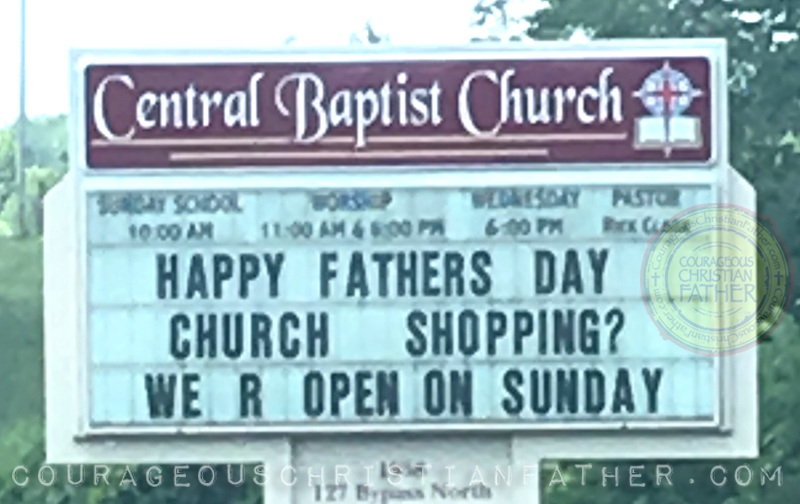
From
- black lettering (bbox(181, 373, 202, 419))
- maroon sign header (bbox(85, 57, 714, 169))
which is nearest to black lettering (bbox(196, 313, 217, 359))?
black lettering (bbox(181, 373, 202, 419))

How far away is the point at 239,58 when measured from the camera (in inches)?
449

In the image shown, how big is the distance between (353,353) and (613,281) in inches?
75.0

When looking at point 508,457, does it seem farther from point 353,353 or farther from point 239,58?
point 239,58

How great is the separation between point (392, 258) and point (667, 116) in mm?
2201

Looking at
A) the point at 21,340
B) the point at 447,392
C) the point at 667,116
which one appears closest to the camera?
the point at 447,392

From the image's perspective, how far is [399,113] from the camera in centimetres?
1138

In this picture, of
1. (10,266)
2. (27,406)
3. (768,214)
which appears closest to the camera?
(768,214)

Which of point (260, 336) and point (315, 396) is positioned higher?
point (260, 336)

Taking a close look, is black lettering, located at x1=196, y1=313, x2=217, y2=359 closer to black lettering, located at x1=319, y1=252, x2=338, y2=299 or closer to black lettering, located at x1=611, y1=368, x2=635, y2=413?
black lettering, located at x1=319, y1=252, x2=338, y2=299

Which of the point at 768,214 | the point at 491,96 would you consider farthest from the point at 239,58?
the point at 768,214
